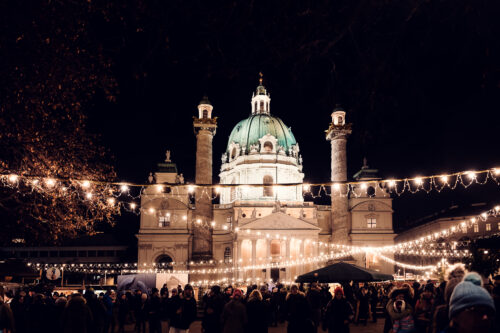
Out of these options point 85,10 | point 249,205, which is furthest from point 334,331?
point 249,205

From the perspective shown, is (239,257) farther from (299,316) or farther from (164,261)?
(299,316)

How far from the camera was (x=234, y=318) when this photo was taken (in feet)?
34.2

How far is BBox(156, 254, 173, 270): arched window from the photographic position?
6047 centimetres

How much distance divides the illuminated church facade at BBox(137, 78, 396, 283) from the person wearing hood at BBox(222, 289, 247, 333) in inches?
1701

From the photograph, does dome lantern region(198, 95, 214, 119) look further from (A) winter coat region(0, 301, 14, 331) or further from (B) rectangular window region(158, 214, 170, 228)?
(A) winter coat region(0, 301, 14, 331)

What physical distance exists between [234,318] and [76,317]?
3.63m

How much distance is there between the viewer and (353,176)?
71312mm

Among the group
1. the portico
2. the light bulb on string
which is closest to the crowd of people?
the light bulb on string

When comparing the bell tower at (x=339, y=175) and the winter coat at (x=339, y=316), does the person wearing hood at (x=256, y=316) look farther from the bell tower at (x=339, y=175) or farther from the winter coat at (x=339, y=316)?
the bell tower at (x=339, y=175)

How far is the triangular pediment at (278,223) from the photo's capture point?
5816cm

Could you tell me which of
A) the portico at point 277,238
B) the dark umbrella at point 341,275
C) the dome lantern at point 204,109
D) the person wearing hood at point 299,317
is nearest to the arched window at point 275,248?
the portico at point 277,238

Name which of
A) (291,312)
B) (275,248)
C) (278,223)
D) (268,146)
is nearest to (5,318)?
(291,312)

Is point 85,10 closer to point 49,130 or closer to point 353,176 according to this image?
point 49,130

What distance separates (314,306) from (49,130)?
1026 centimetres
